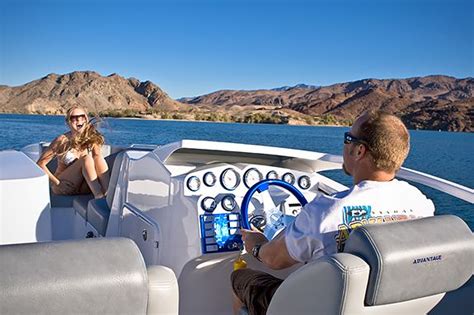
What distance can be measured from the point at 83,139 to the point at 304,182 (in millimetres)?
1836

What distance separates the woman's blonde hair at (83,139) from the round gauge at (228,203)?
171cm

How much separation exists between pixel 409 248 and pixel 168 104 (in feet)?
308

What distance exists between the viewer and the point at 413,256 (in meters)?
1.55

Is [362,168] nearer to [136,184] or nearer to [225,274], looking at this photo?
[225,274]

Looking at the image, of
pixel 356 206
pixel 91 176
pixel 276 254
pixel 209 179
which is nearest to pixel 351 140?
pixel 356 206

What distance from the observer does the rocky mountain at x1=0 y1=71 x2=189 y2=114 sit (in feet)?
245

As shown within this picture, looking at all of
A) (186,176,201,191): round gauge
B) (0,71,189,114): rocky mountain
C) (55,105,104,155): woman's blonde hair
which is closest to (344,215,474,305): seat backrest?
(186,176,201,191): round gauge

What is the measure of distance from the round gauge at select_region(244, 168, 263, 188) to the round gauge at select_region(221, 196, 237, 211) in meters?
0.21

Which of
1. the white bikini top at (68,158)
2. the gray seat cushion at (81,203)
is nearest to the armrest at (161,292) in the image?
the gray seat cushion at (81,203)

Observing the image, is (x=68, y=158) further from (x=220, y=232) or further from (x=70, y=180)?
(x=220, y=232)

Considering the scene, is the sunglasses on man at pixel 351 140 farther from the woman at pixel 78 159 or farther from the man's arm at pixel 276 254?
the woman at pixel 78 159

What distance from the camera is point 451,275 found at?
1.66 meters

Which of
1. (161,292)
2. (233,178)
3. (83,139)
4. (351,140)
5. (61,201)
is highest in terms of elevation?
(351,140)

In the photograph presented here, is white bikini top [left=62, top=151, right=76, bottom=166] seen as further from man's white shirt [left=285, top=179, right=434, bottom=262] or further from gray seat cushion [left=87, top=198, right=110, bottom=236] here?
man's white shirt [left=285, top=179, right=434, bottom=262]
